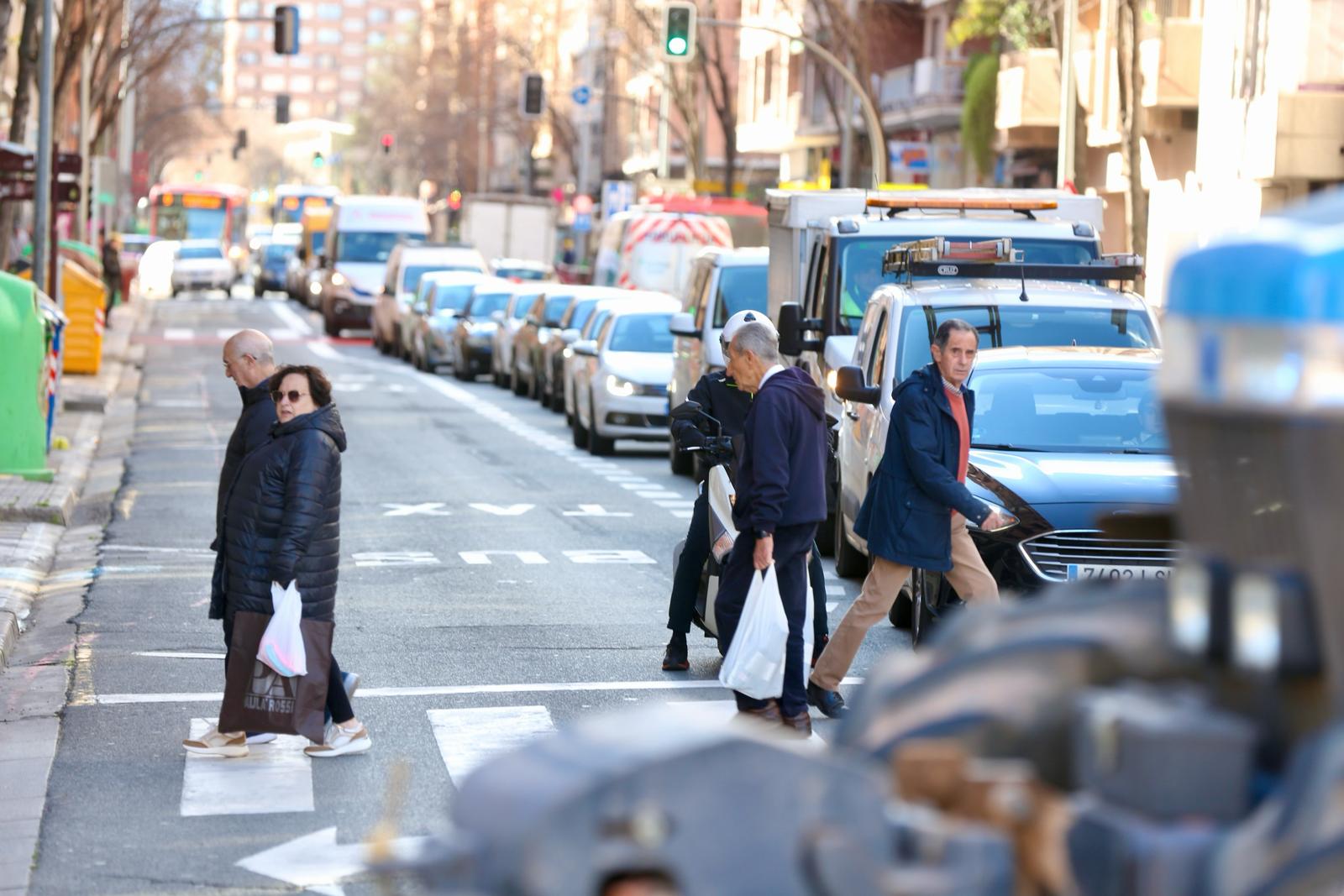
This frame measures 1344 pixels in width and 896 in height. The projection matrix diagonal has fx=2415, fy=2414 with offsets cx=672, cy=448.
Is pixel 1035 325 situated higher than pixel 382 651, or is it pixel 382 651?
pixel 1035 325

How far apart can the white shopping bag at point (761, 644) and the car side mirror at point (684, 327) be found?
11737 mm

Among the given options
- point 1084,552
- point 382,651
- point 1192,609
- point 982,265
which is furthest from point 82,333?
point 1192,609

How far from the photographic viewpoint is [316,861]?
7094 millimetres

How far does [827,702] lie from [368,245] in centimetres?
4857

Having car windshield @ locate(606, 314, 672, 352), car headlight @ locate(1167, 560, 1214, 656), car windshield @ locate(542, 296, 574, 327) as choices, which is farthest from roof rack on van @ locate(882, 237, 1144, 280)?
car windshield @ locate(542, 296, 574, 327)

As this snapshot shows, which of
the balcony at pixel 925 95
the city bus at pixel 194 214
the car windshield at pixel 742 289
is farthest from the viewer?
the city bus at pixel 194 214

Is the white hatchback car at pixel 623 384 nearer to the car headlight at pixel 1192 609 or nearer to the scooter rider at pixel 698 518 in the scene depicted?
the scooter rider at pixel 698 518

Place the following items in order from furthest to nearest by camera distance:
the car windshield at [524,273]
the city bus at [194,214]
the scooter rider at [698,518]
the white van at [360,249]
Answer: the city bus at [194,214]
the car windshield at [524,273]
the white van at [360,249]
the scooter rider at [698,518]

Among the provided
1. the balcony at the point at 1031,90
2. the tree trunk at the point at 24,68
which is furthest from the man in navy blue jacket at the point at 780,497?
the balcony at the point at 1031,90

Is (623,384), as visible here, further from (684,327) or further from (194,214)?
(194,214)

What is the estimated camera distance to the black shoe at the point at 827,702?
31.3ft

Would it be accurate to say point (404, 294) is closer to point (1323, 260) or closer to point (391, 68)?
point (1323, 260)

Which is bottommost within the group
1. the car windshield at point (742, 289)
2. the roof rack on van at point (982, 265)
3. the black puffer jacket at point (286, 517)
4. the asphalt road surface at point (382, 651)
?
the asphalt road surface at point (382, 651)

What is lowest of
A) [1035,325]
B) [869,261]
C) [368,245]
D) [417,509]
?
[417,509]
